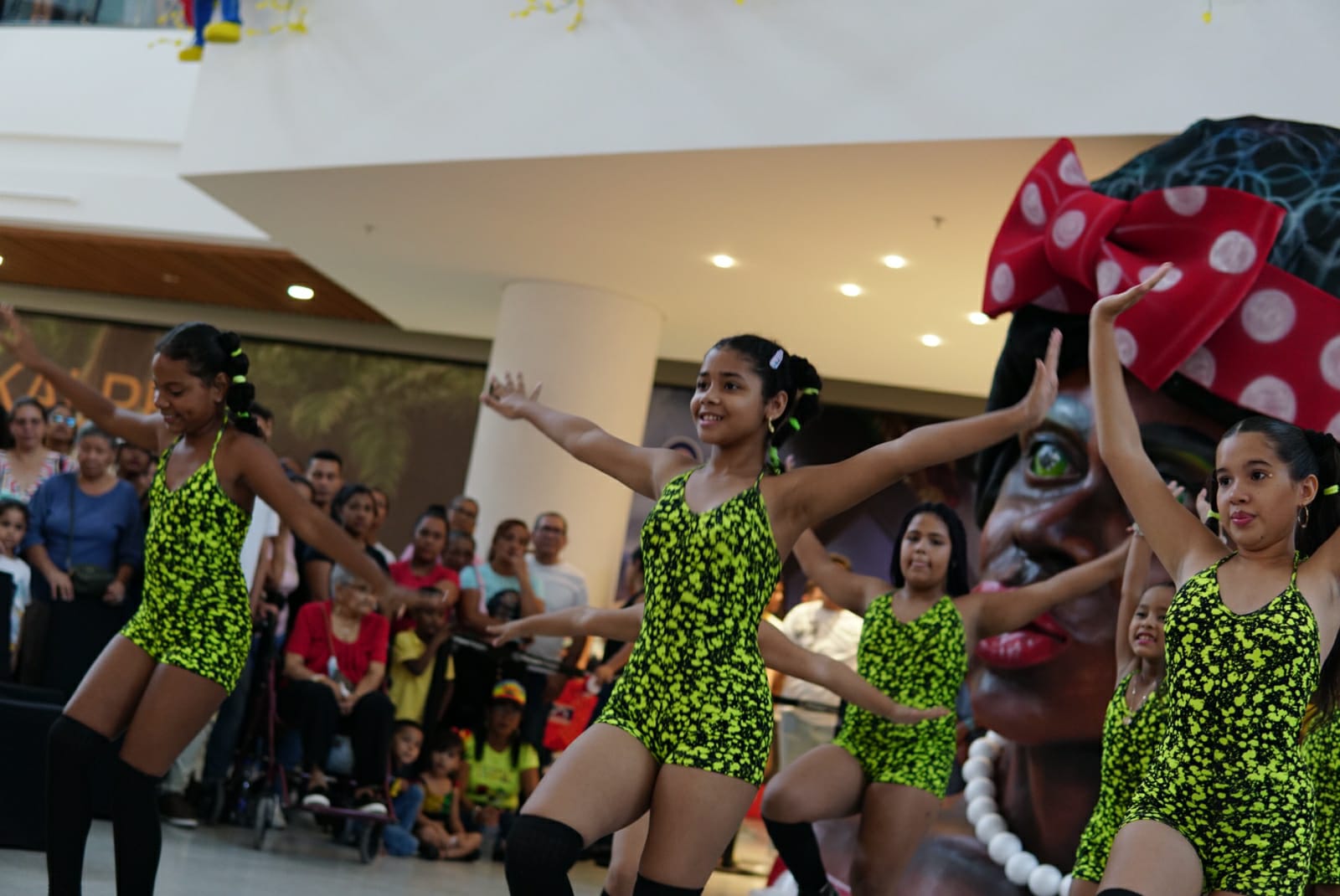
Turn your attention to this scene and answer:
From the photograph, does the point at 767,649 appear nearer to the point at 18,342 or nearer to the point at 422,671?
the point at 18,342

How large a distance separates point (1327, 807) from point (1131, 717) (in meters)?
0.57

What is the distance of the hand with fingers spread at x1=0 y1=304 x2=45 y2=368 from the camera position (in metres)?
4.32

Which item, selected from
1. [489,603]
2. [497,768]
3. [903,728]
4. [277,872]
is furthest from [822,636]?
[903,728]

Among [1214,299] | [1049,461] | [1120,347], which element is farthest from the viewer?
[1049,461]

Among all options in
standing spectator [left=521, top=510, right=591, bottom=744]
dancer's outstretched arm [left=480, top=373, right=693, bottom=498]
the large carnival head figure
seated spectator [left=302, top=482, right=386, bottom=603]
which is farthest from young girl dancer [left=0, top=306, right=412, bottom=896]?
standing spectator [left=521, top=510, right=591, bottom=744]

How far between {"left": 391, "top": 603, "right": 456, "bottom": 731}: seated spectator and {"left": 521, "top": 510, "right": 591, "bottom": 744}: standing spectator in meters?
0.63

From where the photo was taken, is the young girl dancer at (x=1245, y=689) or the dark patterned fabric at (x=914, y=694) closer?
the young girl dancer at (x=1245, y=689)

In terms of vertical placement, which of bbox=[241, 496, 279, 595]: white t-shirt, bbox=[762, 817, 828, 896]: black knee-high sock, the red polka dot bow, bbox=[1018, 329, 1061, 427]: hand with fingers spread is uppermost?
the red polka dot bow

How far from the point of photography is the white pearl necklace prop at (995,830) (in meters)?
5.13

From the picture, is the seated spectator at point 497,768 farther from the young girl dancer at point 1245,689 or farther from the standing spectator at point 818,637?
the young girl dancer at point 1245,689

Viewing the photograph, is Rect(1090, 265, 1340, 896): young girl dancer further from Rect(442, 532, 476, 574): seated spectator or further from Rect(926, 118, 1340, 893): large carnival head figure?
Rect(442, 532, 476, 574): seated spectator

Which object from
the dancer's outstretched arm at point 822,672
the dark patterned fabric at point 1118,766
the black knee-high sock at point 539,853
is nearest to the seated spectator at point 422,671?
the dancer's outstretched arm at point 822,672

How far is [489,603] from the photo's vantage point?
Answer: 8414mm

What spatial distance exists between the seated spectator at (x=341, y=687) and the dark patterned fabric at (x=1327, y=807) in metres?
4.30
